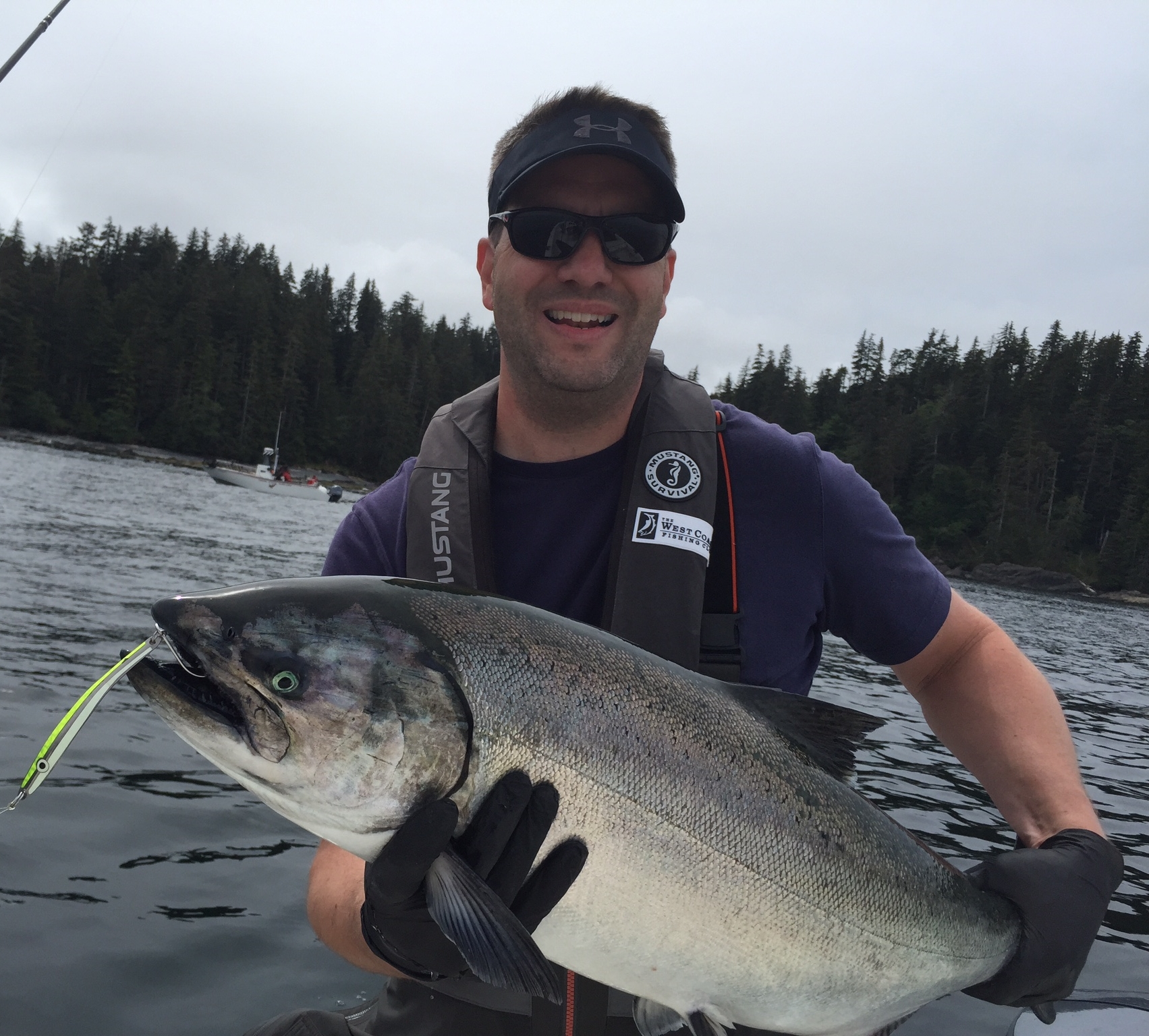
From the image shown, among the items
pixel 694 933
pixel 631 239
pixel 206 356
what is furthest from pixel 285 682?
pixel 206 356

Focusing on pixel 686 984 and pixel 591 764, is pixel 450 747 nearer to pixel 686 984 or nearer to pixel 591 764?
pixel 591 764

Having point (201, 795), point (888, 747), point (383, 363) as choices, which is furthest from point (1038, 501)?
point (201, 795)

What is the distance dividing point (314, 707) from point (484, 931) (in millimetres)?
573

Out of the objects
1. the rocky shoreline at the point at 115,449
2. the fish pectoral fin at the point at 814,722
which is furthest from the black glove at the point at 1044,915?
the rocky shoreline at the point at 115,449

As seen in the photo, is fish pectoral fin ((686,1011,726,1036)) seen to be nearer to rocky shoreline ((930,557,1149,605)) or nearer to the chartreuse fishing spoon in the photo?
the chartreuse fishing spoon

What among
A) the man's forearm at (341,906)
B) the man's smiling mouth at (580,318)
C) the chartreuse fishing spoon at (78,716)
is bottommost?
the man's forearm at (341,906)

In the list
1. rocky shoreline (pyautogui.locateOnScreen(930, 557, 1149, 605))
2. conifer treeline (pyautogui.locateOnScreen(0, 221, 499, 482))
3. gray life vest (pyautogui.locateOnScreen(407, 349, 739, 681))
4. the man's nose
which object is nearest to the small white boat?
conifer treeline (pyautogui.locateOnScreen(0, 221, 499, 482))

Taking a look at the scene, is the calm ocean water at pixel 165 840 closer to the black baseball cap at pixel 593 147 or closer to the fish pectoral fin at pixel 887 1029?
the fish pectoral fin at pixel 887 1029

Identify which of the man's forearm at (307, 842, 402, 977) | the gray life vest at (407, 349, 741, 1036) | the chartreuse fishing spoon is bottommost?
the man's forearm at (307, 842, 402, 977)

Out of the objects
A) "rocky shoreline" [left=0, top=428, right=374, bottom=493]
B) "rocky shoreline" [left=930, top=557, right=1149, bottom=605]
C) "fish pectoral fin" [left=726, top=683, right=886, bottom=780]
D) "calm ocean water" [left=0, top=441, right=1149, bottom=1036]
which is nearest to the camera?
"fish pectoral fin" [left=726, top=683, right=886, bottom=780]

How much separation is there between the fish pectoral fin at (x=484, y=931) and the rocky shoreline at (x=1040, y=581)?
5815 centimetres

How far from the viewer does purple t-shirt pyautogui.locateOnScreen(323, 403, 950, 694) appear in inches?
111

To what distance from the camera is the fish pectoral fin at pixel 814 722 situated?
2271 millimetres

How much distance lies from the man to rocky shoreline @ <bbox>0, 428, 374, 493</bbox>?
51.8m
